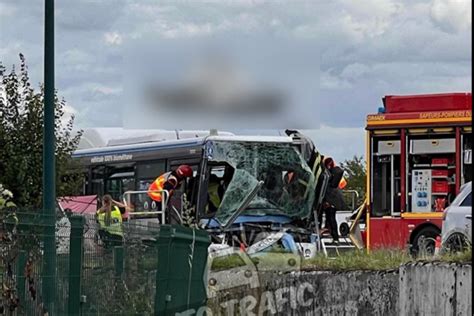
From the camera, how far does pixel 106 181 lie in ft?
89.7

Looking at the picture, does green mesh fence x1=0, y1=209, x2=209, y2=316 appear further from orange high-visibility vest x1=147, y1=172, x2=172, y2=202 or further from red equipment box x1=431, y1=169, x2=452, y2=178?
red equipment box x1=431, y1=169, x2=452, y2=178

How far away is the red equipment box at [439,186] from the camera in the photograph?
84.0ft

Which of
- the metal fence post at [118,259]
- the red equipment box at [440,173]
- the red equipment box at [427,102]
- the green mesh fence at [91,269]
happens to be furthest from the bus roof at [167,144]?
the metal fence post at [118,259]

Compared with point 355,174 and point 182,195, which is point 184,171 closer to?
point 182,195

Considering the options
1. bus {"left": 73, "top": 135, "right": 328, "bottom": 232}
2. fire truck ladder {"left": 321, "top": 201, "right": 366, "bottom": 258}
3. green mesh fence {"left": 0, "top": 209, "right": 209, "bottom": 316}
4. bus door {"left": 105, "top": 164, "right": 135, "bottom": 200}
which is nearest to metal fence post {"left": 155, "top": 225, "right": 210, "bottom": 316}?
green mesh fence {"left": 0, "top": 209, "right": 209, "bottom": 316}

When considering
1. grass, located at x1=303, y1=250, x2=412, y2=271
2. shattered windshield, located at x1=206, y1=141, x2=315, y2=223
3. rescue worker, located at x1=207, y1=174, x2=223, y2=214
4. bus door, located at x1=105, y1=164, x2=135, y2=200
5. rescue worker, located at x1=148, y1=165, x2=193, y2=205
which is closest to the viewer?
grass, located at x1=303, y1=250, x2=412, y2=271

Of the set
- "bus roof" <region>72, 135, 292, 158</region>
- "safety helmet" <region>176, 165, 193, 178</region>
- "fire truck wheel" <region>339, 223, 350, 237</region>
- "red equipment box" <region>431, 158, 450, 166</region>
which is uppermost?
"bus roof" <region>72, 135, 292, 158</region>

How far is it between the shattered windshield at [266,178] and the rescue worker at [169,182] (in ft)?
1.89

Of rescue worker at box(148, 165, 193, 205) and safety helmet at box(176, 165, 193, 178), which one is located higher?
safety helmet at box(176, 165, 193, 178)

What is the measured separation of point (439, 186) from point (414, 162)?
829 mm

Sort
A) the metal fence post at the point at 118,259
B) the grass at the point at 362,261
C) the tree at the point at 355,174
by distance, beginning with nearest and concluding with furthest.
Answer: the metal fence post at the point at 118,259 → the grass at the point at 362,261 → the tree at the point at 355,174

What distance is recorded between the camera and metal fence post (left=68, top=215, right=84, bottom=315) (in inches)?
391

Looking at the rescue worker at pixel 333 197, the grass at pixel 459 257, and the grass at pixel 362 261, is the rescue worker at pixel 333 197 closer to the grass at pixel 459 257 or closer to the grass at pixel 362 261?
the grass at pixel 362 261

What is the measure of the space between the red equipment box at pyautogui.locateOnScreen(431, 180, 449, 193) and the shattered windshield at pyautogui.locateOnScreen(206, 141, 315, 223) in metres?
3.58
